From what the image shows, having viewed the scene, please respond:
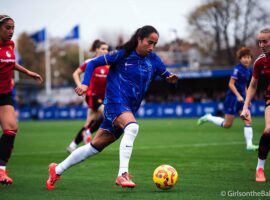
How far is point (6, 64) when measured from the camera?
9.16m

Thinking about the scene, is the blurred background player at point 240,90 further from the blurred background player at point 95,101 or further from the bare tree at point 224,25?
the bare tree at point 224,25

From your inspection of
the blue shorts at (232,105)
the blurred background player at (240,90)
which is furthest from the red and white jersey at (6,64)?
the blue shorts at (232,105)

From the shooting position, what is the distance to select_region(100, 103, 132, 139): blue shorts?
330 inches

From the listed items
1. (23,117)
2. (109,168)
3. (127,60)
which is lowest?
(23,117)

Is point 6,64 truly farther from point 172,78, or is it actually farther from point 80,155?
point 172,78

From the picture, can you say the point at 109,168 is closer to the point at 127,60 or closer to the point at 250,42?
the point at 127,60

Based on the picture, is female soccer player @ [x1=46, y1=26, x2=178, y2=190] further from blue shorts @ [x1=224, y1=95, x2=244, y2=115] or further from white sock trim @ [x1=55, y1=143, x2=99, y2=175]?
blue shorts @ [x1=224, y1=95, x2=244, y2=115]

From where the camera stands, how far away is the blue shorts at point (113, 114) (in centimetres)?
838

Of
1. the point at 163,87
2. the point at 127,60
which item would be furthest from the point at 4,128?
the point at 163,87

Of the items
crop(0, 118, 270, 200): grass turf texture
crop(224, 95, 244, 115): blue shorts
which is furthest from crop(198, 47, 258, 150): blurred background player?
crop(0, 118, 270, 200): grass turf texture

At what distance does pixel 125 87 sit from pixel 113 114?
42 centimetres

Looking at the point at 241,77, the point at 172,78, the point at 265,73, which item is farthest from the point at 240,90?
the point at 172,78

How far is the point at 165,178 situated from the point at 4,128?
9.05 ft

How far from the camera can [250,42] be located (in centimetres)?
5188
